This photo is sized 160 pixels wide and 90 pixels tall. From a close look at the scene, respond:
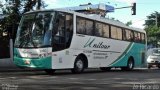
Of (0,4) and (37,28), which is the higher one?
(0,4)

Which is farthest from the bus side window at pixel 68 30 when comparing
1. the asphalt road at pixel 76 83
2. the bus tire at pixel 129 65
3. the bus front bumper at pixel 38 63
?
the bus tire at pixel 129 65

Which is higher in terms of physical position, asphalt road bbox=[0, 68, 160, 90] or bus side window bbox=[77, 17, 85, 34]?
bus side window bbox=[77, 17, 85, 34]

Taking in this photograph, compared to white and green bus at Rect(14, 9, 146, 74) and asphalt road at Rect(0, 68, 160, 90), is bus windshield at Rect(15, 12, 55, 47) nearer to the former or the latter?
white and green bus at Rect(14, 9, 146, 74)

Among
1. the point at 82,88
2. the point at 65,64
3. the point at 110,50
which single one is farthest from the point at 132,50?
the point at 82,88

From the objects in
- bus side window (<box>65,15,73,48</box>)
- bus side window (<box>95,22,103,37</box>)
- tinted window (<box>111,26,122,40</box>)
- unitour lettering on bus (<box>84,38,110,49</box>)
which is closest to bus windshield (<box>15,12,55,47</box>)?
bus side window (<box>65,15,73,48</box>)

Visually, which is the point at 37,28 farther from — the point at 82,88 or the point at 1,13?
the point at 1,13

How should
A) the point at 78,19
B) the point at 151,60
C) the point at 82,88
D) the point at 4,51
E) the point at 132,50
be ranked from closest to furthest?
the point at 82,88 < the point at 78,19 < the point at 132,50 < the point at 4,51 < the point at 151,60

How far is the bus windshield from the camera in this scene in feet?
65.9

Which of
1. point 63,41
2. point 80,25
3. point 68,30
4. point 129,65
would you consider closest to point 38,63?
point 63,41

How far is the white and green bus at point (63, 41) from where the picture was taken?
20.1m

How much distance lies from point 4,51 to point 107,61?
32.8ft

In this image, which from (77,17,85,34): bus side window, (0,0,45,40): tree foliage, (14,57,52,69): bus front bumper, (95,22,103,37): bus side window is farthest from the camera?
(0,0,45,40): tree foliage

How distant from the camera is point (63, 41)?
20875 mm

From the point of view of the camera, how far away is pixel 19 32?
69.5ft
